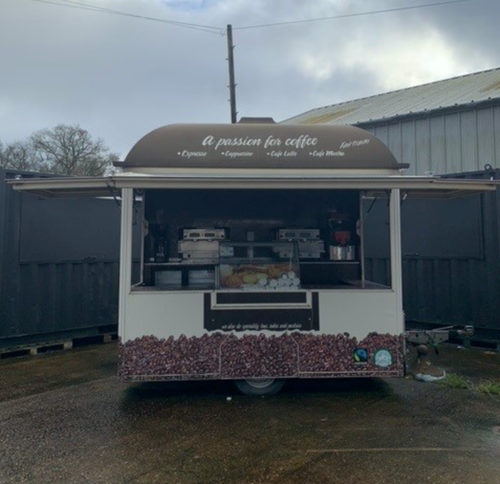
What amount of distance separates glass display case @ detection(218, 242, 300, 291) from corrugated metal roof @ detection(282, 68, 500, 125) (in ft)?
24.9

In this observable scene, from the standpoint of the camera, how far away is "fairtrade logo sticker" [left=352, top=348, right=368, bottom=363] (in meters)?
4.24

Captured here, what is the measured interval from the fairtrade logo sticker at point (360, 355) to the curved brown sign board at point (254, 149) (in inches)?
73.0

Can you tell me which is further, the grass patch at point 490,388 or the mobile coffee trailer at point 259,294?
the grass patch at point 490,388

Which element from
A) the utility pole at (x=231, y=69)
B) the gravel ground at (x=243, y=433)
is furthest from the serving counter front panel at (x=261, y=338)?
the utility pole at (x=231, y=69)

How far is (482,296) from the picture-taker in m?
6.56

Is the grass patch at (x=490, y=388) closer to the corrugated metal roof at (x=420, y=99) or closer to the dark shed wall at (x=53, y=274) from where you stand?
the dark shed wall at (x=53, y=274)

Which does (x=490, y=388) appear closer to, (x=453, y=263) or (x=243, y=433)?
(x=453, y=263)

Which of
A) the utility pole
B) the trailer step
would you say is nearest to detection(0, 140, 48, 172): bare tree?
the utility pole

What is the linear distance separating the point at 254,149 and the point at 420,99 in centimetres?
1042

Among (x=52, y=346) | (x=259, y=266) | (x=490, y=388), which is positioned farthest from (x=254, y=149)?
(x=52, y=346)

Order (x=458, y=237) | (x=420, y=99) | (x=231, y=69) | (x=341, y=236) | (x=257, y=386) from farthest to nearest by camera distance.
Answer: (x=231, y=69) → (x=420, y=99) → (x=458, y=237) → (x=341, y=236) → (x=257, y=386)

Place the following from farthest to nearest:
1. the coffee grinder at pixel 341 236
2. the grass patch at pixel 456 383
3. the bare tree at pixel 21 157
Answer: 1. the bare tree at pixel 21 157
2. the coffee grinder at pixel 341 236
3. the grass patch at pixel 456 383

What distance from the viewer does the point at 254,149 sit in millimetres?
4422

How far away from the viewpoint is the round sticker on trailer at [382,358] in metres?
4.24
